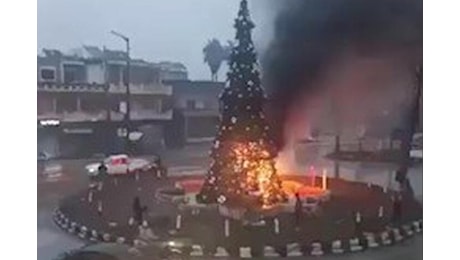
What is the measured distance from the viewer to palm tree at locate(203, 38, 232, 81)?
158cm

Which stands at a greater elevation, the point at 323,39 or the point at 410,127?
the point at 323,39

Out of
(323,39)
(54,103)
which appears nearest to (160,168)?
(54,103)

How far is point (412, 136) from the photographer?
1.68m

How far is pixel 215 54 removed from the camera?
159 cm

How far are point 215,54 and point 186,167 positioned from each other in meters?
0.26

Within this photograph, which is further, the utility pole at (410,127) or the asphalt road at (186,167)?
the utility pole at (410,127)

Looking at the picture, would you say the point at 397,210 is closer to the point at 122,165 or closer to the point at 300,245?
the point at 300,245

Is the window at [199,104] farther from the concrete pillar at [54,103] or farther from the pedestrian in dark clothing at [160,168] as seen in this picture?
the concrete pillar at [54,103]

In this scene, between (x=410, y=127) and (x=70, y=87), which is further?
(x=410, y=127)

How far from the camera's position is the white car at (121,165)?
1.58m

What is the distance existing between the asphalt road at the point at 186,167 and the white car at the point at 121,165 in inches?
0.9

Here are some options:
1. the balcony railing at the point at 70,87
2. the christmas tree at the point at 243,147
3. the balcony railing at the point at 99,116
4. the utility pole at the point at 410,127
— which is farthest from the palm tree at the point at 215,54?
the utility pole at the point at 410,127
